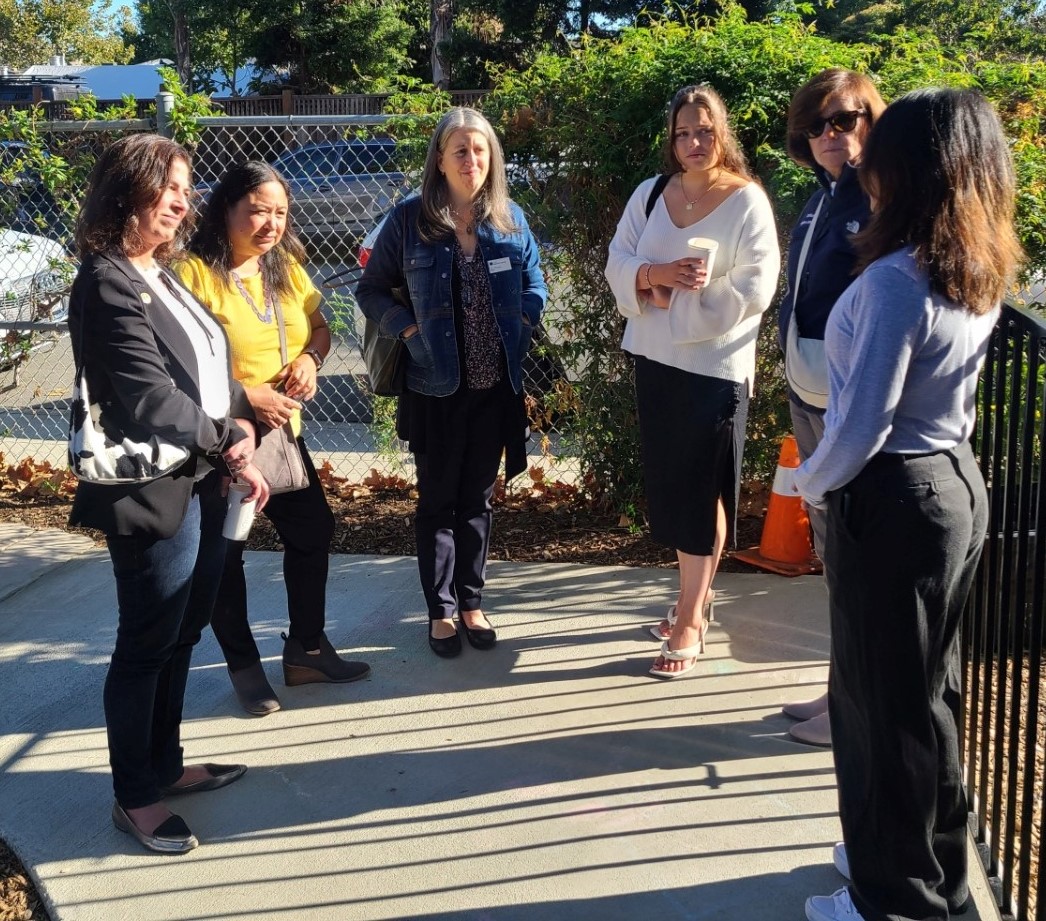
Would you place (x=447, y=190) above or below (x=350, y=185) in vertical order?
below

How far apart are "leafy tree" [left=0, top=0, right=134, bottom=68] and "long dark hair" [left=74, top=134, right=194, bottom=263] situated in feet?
122

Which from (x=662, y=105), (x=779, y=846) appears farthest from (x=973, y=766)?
(x=662, y=105)

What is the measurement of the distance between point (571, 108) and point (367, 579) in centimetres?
237

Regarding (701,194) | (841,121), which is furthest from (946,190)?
(701,194)

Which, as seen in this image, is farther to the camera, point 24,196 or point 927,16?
point 927,16

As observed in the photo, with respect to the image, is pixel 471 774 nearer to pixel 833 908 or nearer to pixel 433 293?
pixel 833 908

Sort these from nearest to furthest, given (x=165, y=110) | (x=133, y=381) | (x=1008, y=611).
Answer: (x=1008, y=611) → (x=133, y=381) → (x=165, y=110)

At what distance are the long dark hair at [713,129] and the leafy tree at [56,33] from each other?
36954mm

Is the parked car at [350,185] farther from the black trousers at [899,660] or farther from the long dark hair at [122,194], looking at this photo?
the black trousers at [899,660]

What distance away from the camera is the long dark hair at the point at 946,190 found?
223cm

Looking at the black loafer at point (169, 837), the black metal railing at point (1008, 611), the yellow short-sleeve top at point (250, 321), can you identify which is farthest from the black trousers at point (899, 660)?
the yellow short-sleeve top at point (250, 321)

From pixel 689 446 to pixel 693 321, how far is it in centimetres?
44

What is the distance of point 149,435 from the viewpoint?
2.84m

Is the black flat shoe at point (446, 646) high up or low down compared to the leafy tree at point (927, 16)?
down
